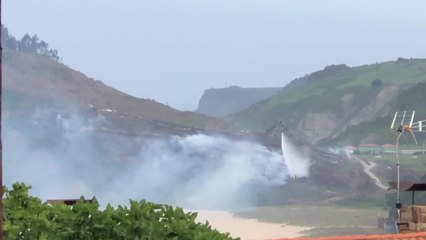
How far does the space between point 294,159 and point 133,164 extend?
20.8 meters

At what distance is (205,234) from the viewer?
32.8 ft

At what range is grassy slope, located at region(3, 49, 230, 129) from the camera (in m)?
98.6

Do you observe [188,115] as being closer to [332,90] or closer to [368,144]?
[368,144]

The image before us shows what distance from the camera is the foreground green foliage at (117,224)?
10133mm

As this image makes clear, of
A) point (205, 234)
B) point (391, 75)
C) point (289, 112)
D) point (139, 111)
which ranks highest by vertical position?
point (391, 75)

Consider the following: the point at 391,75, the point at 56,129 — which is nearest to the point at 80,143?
the point at 56,129

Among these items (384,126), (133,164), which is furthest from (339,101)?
(133,164)

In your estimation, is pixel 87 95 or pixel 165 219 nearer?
pixel 165 219

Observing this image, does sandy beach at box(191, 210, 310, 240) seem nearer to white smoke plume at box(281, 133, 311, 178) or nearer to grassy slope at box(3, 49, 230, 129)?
white smoke plume at box(281, 133, 311, 178)

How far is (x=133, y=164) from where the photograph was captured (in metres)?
90.4

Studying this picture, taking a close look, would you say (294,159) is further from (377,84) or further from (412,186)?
(412,186)

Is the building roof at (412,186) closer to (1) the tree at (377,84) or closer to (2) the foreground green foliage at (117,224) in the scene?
(2) the foreground green foliage at (117,224)

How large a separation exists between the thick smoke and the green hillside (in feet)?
→ 121

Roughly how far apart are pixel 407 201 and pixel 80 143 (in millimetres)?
40117
